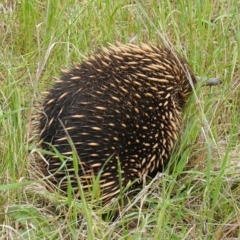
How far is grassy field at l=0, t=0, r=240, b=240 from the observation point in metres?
1.72

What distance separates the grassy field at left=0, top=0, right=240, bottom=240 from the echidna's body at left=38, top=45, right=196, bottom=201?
8 cm

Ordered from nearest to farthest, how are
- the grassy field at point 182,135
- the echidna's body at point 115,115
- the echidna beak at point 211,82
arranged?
the grassy field at point 182,135
the echidna's body at point 115,115
the echidna beak at point 211,82

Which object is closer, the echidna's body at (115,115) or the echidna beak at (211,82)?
the echidna's body at (115,115)

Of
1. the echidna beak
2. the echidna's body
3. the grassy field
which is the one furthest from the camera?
the echidna beak

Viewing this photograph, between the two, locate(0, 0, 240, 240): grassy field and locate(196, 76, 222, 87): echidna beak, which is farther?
locate(196, 76, 222, 87): echidna beak

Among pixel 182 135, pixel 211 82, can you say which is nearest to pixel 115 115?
pixel 182 135

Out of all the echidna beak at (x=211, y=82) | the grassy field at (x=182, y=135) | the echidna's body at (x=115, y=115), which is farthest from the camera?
the echidna beak at (x=211, y=82)

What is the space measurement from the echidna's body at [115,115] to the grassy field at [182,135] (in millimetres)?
79

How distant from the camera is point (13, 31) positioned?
2828 millimetres

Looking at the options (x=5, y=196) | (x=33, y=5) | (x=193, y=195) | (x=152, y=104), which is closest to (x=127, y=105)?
(x=152, y=104)

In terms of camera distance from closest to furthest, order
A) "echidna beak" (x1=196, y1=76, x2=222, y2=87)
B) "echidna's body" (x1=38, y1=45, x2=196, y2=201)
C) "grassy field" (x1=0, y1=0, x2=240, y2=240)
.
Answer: "grassy field" (x1=0, y1=0, x2=240, y2=240) → "echidna's body" (x1=38, y1=45, x2=196, y2=201) → "echidna beak" (x1=196, y1=76, x2=222, y2=87)

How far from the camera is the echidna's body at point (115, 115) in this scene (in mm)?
2016

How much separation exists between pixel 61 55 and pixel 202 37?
1.92 feet

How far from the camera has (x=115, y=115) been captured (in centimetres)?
205
